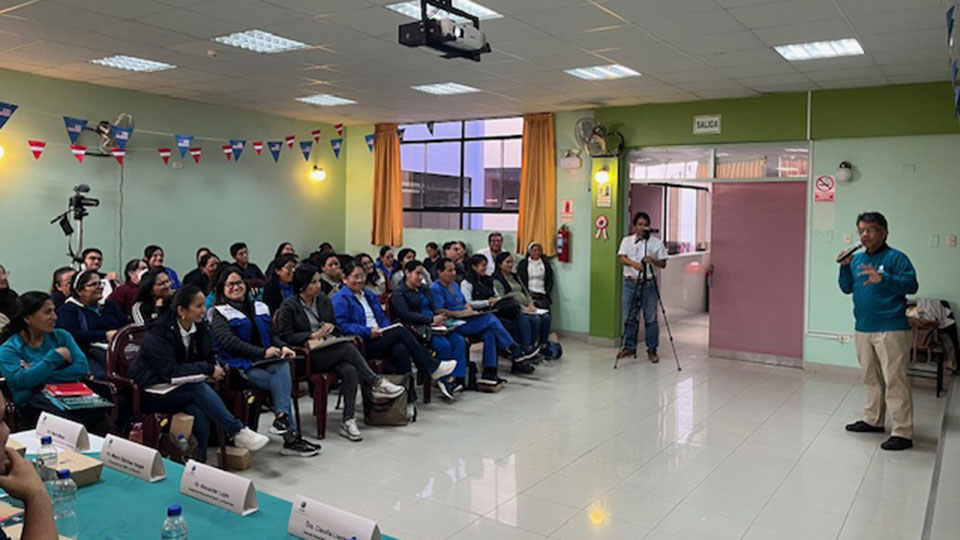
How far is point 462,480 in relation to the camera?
173 inches

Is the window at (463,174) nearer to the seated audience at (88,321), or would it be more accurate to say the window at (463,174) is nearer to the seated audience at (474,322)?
the seated audience at (474,322)

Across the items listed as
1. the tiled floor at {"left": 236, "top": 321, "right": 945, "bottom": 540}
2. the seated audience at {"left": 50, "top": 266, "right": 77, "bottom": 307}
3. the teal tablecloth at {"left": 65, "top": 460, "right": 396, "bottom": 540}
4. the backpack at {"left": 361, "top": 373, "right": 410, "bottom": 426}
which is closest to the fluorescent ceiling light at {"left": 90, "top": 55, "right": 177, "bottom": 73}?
the seated audience at {"left": 50, "top": 266, "right": 77, "bottom": 307}

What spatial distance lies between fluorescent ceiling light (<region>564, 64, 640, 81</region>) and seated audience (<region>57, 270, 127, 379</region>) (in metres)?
4.40

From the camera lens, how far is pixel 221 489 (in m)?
2.31

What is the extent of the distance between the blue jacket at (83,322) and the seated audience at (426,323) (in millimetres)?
2156

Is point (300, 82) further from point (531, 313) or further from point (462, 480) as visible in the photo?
point (462, 480)

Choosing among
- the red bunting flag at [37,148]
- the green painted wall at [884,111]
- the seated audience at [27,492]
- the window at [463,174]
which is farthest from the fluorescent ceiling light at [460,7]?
the window at [463,174]

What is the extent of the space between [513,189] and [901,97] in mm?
4680

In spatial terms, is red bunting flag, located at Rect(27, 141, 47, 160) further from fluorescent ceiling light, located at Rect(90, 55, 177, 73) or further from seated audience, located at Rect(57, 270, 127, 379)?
seated audience, located at Rect(57, 270, 127, 379)

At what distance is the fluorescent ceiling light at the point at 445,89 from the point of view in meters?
8.00

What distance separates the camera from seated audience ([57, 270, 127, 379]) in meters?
5.13

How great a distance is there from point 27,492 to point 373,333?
4303 millimetres

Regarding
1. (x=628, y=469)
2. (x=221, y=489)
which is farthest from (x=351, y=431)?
(x=221, y=489)

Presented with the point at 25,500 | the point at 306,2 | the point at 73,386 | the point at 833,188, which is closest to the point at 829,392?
the point at 833,188
